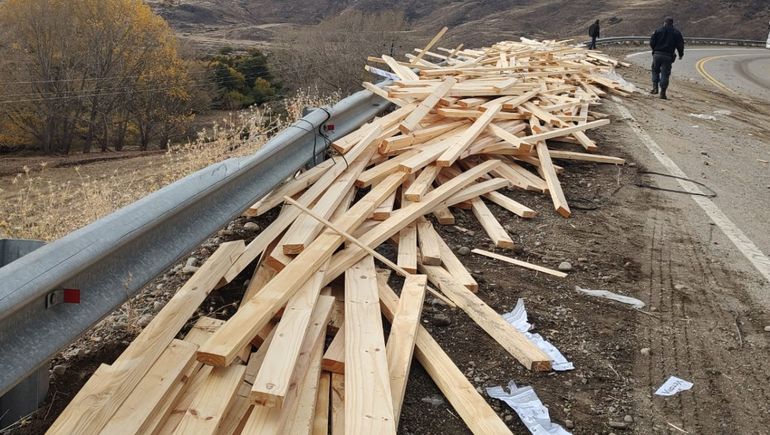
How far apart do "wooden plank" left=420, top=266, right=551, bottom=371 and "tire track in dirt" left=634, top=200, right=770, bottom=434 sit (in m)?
0.52

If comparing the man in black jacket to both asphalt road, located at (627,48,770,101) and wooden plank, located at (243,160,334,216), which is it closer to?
asphalt road, located at (627,48,770,101)

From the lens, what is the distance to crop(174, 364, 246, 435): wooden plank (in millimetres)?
2352

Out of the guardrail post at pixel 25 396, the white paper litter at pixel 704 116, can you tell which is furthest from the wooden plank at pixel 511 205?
the white paper litter at pixel 704 116

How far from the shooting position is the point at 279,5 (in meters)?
100

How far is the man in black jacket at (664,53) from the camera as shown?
1466 cm

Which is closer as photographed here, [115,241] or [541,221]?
[115,241]

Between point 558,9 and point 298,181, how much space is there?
66.5 meters

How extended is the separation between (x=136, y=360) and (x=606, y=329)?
2574 millimetres

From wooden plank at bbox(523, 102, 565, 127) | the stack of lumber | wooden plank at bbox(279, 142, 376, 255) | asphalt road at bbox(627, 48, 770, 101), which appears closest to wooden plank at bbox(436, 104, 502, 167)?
the stack of lumber

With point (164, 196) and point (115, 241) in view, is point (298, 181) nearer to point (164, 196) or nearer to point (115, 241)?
point (164, 196)

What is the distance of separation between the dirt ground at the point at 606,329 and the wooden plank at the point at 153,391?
0.44 metres

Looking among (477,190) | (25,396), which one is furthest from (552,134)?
(25,396)

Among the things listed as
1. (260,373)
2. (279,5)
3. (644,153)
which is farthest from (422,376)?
(279,5)

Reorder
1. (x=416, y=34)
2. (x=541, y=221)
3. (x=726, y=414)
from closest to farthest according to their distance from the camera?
(x=726, y=414)
(x=541, y=221)
(x=416, y=34)
